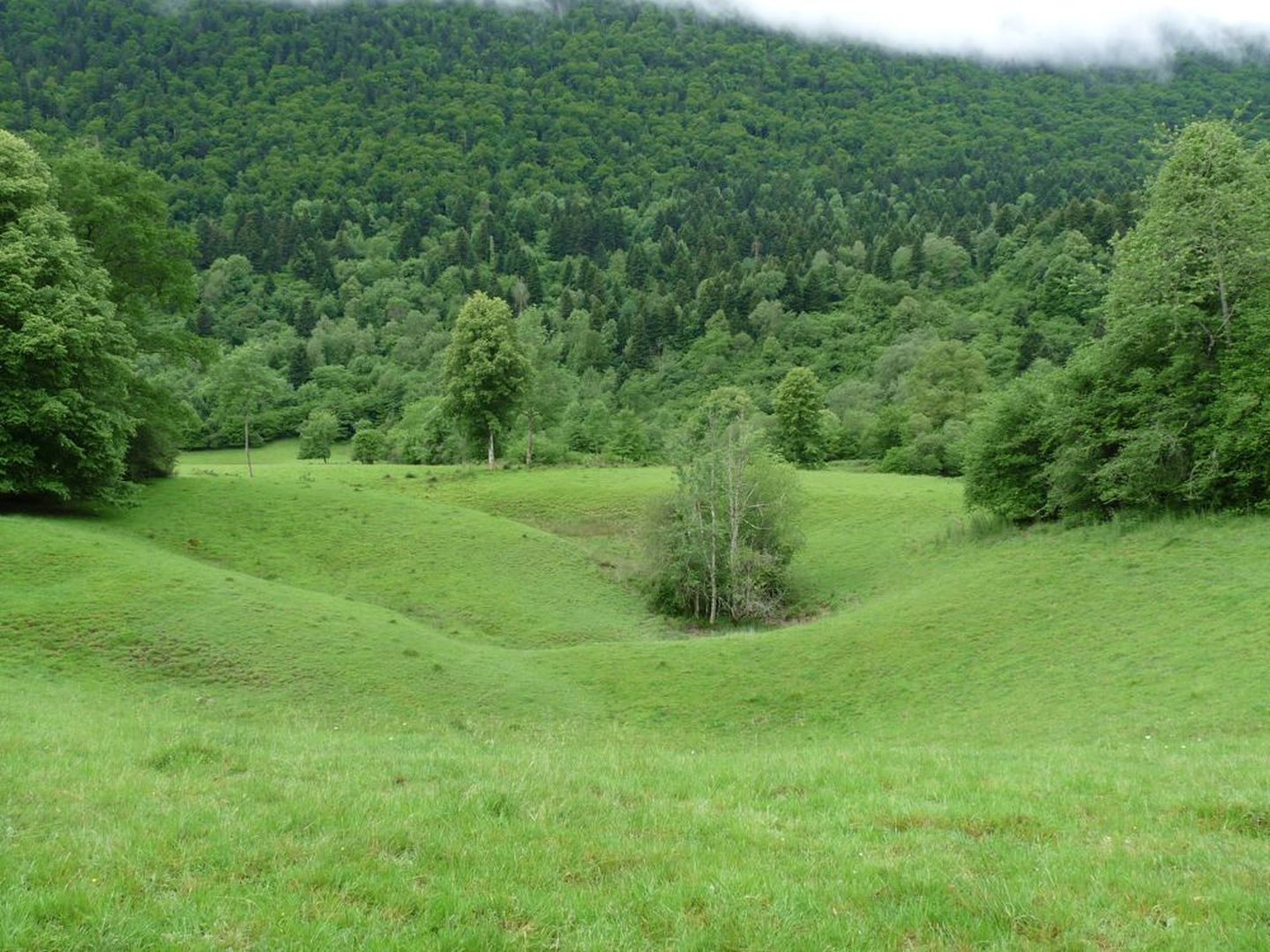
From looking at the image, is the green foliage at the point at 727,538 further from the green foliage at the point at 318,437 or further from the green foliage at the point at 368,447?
the green foliage at the point at 318,437

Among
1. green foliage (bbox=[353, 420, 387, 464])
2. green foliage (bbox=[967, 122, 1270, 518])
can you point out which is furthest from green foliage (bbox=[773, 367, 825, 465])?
green foliage (bbox=[353, 420, 387, 464])

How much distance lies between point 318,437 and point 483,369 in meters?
49.6

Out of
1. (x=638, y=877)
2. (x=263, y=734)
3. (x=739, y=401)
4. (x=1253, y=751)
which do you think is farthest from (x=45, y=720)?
(x=739, y=401)

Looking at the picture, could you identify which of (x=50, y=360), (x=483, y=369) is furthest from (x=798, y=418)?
(x=50, y=360)

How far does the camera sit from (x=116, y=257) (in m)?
48.6

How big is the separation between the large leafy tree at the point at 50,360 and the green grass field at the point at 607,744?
2.88 meters

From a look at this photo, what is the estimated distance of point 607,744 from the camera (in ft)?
54.2

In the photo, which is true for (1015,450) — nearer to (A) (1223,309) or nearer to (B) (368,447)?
(A) (1223,309)

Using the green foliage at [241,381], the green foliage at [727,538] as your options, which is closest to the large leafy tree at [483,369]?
the green foliage at [241,381]

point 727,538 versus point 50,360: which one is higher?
point 50,360

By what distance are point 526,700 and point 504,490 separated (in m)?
38.4

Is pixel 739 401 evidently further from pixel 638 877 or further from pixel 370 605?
pixel 638 877

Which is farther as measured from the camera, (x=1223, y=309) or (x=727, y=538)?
(x=727, y=538)

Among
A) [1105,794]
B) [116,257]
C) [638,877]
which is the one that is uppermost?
[116,257]
